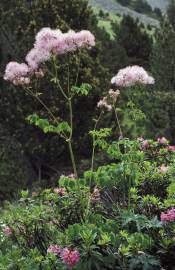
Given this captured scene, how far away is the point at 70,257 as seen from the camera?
4.50 m

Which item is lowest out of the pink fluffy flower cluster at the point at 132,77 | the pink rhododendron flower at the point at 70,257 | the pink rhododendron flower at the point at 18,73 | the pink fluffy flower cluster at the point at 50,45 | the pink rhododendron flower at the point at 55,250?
the pink rhododendron flower at the point at 70,257

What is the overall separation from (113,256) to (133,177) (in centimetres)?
137

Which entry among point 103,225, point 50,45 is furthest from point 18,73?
point 103,225

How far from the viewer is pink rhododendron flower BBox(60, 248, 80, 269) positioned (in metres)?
4.50

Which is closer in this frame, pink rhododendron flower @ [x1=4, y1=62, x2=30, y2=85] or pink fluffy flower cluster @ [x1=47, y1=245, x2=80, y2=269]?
pink fluffy flower cluster @ [x1=47, y1=245, x2=80, y2=269]

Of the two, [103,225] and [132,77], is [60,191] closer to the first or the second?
[132,77]

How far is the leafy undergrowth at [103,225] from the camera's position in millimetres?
4605

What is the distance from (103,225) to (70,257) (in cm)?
66

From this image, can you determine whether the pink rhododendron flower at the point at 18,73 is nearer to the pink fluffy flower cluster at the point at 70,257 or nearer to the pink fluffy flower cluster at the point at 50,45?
the pink fluffy flower cluster at the point at 50,45

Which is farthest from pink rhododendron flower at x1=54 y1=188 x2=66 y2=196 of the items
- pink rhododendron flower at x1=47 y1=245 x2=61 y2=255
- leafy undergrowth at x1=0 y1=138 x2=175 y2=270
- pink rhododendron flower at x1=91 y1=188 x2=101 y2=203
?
pink rhododendron flower at x1=47 y1=245 x2=61 y2=255

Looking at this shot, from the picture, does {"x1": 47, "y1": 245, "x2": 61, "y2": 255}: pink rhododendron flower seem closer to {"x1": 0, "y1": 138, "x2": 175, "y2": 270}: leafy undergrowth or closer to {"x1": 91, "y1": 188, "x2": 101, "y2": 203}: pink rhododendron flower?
{"x1": 0, "y1": 138, "x2": 175, "y2": 270}: leafy undergrowth

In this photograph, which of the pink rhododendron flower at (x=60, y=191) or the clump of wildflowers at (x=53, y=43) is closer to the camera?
the clump of wildflowers at (x=53, y=43)

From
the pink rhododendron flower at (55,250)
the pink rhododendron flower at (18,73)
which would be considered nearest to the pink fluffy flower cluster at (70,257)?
the pink rhododendron flower at (55,250)

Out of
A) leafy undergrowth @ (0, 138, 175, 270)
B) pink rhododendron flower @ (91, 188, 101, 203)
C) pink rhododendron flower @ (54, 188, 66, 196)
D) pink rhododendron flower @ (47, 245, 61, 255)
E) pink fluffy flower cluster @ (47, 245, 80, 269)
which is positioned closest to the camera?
pink fluffy flower cluster @ (47, 245, 80, 269)
